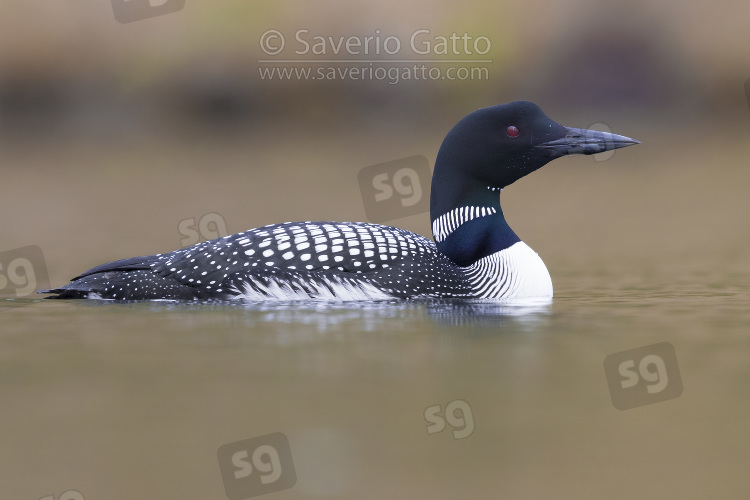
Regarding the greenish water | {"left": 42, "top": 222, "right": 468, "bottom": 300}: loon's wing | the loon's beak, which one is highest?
the loon's beak

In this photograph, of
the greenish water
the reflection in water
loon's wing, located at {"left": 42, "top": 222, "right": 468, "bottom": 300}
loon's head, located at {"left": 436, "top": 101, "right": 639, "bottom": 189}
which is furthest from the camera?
loon's head, located at {"left": 436, "top": 101, "right": 639, "bottom": 189}

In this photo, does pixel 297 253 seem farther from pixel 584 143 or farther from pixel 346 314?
pixel 584 143

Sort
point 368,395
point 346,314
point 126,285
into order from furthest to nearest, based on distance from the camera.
→ point 126,285 < point 346,314 < point 368,395

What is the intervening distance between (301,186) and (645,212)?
2527 mm

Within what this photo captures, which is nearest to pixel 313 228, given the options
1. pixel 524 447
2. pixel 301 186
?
pixel 524 447

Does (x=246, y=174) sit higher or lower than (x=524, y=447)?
higher

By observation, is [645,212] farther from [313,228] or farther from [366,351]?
[366,351]

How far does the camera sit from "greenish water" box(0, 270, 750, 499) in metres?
2.99

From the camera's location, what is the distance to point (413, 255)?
5.26m

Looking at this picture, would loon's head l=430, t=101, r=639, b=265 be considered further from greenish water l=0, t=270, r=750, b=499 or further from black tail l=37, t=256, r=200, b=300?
black tail l=37, t=256, r=200, b=300

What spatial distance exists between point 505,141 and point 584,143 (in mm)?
327

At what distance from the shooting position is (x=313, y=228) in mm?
5281

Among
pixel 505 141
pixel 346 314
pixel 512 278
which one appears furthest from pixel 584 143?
pixel 346 314

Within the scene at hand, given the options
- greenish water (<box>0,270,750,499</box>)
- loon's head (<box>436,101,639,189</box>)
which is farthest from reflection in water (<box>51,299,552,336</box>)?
loon's head (<box>436,101,639,189</box>)
